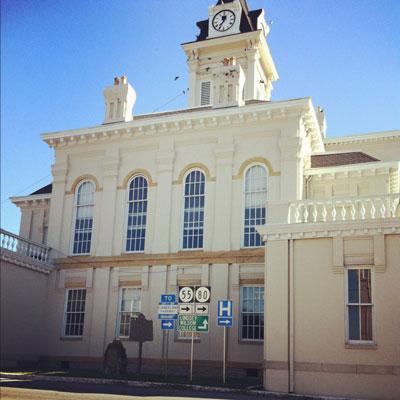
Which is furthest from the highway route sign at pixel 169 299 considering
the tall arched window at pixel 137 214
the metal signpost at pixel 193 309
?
the tall arched window at pixel 137 214

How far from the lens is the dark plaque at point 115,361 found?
2283 centimetres

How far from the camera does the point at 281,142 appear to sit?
25.9m

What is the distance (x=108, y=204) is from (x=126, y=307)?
15.5 ft

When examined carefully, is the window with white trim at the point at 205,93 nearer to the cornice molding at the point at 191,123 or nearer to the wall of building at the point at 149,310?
the cornice molding at the point at 191,123

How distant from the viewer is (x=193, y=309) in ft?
68.1

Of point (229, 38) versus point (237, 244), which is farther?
point (229, 38)

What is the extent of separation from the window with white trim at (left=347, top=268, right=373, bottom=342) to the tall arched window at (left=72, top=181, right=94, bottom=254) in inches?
531

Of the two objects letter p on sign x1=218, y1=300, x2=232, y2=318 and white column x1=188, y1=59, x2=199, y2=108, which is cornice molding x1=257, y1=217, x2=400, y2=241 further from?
white column x1=188, y1=59, x2=199, y2=108

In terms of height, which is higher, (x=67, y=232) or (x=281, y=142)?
(x=281, y=142)

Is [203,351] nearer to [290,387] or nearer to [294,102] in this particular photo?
[290,387]

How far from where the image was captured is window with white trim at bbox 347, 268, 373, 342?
18.8 meters

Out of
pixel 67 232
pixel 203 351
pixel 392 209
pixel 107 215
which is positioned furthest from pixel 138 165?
pixel 392 209

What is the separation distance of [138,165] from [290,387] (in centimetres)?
1315

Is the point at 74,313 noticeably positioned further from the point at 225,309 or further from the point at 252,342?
the point at 225,309
